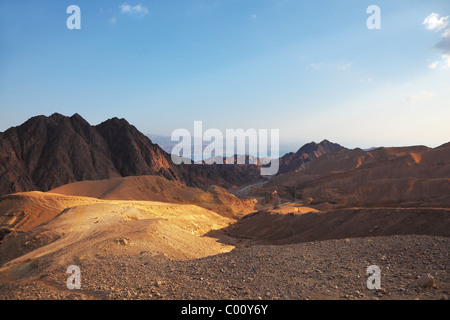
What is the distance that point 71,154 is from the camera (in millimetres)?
61219

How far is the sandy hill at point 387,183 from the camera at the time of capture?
112ft

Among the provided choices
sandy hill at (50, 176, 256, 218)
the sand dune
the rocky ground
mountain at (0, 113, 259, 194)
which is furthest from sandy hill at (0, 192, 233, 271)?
mountain at (0, 113, 259, 194)

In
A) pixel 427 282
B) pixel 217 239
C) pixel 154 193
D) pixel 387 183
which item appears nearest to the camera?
pixel 427 282

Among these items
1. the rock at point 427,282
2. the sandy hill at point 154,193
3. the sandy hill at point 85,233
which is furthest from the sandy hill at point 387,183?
the rock at point 427,282

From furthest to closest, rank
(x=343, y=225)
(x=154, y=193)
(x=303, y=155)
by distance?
(x=303, y=155), (x=154, y=193), (x=343, y=225)

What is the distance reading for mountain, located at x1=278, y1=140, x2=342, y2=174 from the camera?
391 feet

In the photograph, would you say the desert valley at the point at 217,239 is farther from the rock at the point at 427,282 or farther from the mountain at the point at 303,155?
the mountain at the point at 303,155

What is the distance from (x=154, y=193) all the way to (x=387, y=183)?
1156 inches

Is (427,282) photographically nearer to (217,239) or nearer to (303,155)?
(217,239)

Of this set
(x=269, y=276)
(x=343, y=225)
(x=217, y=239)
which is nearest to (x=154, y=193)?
(x=217, y=239)

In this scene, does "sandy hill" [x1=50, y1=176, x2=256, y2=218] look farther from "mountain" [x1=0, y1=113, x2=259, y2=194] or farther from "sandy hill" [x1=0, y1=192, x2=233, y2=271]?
"mountain" [x1=0, y1=113, x2=259, y2=194]

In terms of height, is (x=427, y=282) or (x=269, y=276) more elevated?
(x=427, y=282)

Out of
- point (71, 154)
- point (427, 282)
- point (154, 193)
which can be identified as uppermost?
point (71, 154)

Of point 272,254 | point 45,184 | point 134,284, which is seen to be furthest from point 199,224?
point 45,184
